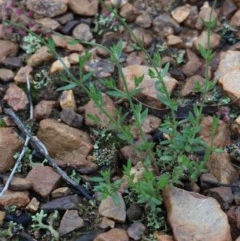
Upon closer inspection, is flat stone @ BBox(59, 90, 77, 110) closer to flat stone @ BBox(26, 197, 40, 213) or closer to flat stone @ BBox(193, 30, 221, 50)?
flat stone @ BBox(26, 197, 40, 213)

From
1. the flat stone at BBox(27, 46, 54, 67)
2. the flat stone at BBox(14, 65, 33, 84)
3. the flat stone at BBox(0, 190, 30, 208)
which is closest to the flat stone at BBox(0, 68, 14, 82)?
the flat stone at BBox(14, 65, 33, 84)

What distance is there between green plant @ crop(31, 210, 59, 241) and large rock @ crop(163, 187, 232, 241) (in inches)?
20.9

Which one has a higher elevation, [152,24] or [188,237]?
[152,24]

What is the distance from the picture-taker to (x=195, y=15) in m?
3.84

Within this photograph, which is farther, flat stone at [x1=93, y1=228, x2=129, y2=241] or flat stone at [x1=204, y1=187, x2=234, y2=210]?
flat stone at [x1=204, y1=187, x2=234, y2=210]

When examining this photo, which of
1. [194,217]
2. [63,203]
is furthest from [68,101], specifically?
[194,217]

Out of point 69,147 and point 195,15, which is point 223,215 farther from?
point 195,15

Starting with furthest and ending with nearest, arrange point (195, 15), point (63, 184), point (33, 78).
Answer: point (195, 15), point (33, 78), point (63, 184)

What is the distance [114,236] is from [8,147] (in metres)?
0.74

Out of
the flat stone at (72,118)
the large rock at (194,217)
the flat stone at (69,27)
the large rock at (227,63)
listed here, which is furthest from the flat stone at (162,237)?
the flat stone at (69,27)

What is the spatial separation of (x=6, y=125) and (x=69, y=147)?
15.2 inches

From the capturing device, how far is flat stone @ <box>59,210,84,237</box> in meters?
2.90

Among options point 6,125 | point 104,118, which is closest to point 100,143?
point 104,118

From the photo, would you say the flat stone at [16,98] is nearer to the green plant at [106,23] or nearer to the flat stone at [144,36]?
the green plant at [106,23]
